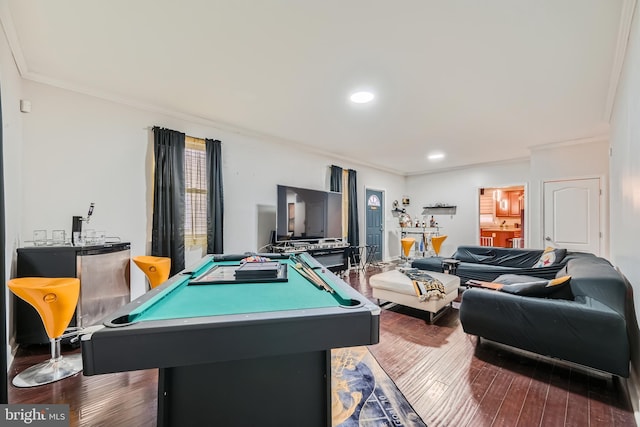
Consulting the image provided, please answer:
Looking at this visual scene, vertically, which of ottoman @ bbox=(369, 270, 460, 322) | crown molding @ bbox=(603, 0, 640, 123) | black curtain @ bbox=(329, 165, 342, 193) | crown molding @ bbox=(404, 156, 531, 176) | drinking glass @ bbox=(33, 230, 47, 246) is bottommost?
ottoman @ bbox=(369, 270, 460, 322)

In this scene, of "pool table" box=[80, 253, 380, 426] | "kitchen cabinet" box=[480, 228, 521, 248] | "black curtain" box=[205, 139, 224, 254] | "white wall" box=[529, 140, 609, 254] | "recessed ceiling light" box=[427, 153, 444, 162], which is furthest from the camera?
"kitchen cabinet" box=[480, 228, 521, 248]

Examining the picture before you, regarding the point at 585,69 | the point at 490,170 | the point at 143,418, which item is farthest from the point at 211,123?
the point at 490,170

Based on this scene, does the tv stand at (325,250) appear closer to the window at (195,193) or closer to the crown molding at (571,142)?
the window at (195,193)

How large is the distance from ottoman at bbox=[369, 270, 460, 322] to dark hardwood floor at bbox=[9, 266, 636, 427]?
54 cm

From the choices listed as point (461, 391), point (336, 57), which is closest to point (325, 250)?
point (461, 391)

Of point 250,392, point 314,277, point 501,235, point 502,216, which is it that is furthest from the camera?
point 502,216

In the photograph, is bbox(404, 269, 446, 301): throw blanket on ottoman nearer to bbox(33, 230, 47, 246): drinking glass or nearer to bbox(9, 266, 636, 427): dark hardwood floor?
bbox(9, 266, 636, 427): dark hardwood floor

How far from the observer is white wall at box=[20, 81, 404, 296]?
8.41ft

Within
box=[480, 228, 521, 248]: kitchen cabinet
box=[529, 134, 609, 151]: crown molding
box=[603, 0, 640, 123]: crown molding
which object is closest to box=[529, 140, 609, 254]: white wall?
box=[529, 134, 609, 151]: crown molding

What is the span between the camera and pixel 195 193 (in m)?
3.62

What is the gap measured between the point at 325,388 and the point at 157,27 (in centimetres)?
262

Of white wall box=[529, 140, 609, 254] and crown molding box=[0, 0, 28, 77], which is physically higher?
crown molding box=[0, 0, 28, 77]

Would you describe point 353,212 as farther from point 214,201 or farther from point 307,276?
point 307,276

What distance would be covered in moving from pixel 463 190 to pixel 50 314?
7699 millimetres
